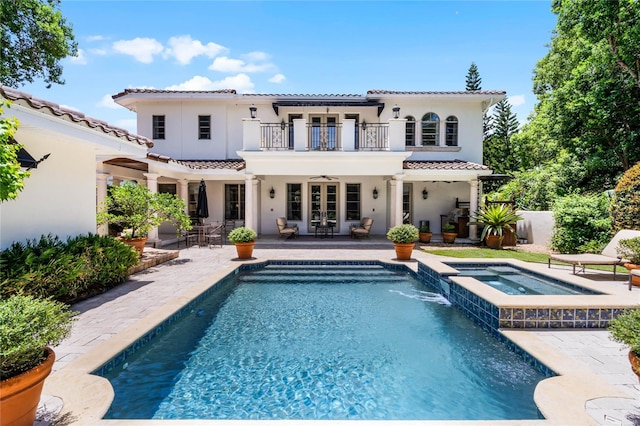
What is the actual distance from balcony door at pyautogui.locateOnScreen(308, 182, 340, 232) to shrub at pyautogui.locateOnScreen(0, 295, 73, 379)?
14.1 meters

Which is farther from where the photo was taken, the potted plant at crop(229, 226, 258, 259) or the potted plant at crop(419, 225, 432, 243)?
the potted plant at crop(419, 225, 432, 243)

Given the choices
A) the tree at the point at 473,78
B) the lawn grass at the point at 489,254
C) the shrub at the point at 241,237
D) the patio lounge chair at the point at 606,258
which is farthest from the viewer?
the tree at the point at 473,78

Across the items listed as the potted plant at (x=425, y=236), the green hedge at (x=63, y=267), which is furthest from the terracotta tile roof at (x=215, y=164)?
the potted plant at (x=425, y=236)

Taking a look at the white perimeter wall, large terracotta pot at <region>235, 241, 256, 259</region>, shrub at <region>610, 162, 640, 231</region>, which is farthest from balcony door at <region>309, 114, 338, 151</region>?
shrub at <region>610, 162, 640, 231</region>

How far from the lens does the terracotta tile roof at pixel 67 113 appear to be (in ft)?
14.2

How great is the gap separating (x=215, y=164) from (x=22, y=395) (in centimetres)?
1330

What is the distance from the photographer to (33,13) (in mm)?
14695

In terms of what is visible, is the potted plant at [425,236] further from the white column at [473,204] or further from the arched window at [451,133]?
the arched window at [451,133]

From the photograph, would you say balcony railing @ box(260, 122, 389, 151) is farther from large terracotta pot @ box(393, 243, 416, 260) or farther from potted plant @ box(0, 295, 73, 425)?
potted plant @ box(0, 295, 73, 425)

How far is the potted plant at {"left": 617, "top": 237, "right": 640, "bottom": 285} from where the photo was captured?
7.24 m

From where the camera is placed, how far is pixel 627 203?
32.1 feet

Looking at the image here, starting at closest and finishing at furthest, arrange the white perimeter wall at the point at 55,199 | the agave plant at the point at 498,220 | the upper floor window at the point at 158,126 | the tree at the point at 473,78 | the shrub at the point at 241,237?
the white perimeter wall at the point at 55,199 < the shrub at the point at 241,237 < the agave plant at the point at 498,220 < the upper floor window at the point at 158,126 < the tree at the point at 473,78

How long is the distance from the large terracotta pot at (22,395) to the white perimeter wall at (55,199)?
4.59 m

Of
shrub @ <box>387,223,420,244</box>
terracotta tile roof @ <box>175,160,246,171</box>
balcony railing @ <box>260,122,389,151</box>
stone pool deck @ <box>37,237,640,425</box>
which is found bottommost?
stone pool deck @ <box>37,237,640,425</box>
